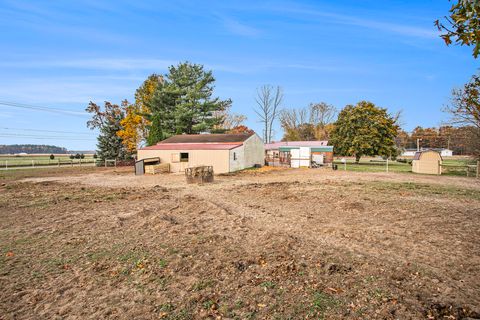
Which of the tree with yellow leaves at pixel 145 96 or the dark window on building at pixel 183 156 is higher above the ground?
the tree with yellow leaves at pixel 145 96

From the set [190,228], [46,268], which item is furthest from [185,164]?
[46,268]

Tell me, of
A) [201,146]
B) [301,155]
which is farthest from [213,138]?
[301,155]

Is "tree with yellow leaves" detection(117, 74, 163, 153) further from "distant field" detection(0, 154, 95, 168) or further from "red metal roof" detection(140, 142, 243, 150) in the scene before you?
"red metal roof" detection(140, 142, 243, 150)

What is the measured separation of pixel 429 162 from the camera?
78.8 ft

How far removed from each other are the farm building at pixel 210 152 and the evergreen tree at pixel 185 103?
675 cm

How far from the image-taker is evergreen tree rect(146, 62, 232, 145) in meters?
38.0

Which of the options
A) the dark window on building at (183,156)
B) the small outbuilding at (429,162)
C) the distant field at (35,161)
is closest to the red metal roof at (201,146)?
the dark window on building at (183,156)

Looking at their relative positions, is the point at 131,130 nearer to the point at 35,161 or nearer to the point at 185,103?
the point at 185,103

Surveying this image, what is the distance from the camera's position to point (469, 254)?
18.4ft

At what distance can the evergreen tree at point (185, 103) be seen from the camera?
38.0 m

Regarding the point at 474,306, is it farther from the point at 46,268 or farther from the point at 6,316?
the point at 46,268

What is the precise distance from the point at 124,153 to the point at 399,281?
40.9 metres

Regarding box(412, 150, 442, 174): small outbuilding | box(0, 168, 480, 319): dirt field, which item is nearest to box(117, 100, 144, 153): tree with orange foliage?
box(0, 168, 480, 319): dirt field

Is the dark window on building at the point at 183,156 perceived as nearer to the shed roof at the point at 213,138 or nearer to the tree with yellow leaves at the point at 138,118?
the shed roof at the point at 213,138
